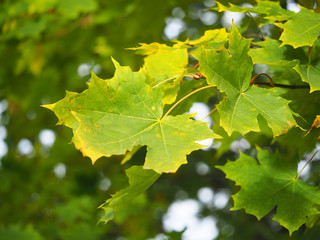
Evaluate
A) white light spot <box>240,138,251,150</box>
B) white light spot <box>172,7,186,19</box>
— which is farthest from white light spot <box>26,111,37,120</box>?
white light spot <box>240,138,251,150</box>

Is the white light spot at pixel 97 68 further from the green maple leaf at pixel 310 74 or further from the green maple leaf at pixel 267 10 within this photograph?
the green maple leaf at pixel 310 74

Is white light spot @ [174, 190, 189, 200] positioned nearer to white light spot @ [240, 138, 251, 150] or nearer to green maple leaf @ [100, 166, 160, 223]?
white light spot @ [240, 138, 251, 150]

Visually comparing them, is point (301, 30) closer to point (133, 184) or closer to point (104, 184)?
point (133, 184)

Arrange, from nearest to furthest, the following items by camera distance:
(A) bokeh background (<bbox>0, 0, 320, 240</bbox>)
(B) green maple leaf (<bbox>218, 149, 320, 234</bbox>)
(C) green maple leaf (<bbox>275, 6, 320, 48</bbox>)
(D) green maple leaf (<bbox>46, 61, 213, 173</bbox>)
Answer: (D) green maple leaf (<bbox>46, 61, 213, 173</bbox>) < (C) green maple leaf (<bbox>275, 6, 320, 48</bbox>) < (B) green maple leaf (<bbox>218, 149, 320, 234</bbox>) < (A) bokeh background (<bbox>0, 0, 320, 240</bbox>)

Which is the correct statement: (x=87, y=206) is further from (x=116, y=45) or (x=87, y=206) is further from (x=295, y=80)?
(x=295, y=80)

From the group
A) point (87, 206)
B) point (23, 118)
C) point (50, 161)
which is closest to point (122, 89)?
point (87, 206)
